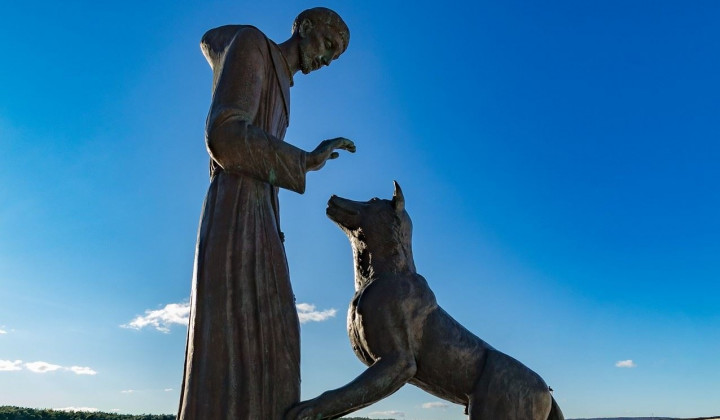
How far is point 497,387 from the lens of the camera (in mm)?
4660

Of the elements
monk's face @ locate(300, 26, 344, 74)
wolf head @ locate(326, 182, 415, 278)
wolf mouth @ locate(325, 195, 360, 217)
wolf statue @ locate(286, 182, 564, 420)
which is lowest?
wolf statue @ locate(286, 182, 564, 420)

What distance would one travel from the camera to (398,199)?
5293 mm

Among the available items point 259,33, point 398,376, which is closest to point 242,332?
point 398,376

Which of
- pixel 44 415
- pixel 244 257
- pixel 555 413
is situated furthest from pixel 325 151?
pixel 44 415

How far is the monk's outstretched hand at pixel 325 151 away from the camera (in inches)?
194

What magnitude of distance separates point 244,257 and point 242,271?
0.35 feet

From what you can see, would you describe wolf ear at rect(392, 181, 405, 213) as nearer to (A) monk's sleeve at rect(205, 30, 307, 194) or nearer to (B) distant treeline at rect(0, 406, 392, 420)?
(A) monk's sleeve at rect(205, 30, 307, 194)

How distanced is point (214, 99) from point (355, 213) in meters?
1.48

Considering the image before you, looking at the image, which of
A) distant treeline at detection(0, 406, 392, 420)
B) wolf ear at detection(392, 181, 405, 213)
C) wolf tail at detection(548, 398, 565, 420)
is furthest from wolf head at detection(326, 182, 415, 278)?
distant treeline at detection(0, 406, 392, 420)

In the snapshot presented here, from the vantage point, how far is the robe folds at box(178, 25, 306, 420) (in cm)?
437

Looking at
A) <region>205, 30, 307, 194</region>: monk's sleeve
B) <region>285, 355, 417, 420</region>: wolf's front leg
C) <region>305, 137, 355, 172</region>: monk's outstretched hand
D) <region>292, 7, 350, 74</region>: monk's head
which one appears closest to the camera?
<region>285, 355, 417, 420</region>: wolf's front leg

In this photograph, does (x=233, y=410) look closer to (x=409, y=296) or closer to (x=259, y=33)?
(x=409, y=296)

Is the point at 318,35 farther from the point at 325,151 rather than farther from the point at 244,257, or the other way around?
the point at 244,257

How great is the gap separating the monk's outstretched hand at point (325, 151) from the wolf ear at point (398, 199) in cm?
50
